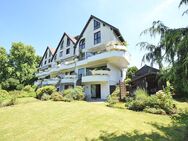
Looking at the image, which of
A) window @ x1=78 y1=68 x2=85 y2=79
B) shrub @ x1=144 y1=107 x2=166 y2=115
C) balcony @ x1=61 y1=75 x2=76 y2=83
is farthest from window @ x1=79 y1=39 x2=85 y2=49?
shrub @ x1=144 y1=107 x2=166 y2=115

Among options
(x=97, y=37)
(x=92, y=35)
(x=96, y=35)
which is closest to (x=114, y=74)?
(x=97, y=37)

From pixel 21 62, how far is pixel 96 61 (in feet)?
96.2

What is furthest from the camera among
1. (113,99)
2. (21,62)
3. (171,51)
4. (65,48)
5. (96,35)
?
(21,62)

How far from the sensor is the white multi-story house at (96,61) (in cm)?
2984

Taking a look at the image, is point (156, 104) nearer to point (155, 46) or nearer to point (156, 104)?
point (156, 104)

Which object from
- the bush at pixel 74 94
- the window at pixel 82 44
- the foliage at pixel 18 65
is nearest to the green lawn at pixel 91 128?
the bush at pixel 74 94

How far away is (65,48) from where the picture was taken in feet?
154

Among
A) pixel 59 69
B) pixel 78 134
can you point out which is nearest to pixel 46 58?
pixel 59 69

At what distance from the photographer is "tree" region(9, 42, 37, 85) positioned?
5294 centimetres

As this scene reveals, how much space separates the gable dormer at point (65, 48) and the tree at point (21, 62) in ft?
30.6

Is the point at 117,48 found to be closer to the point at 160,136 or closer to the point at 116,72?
the point at 116,72

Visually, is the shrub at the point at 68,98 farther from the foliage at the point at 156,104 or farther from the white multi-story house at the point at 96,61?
the foliage at the point at 156,104

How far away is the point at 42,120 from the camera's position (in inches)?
595

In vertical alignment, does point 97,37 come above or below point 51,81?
above
